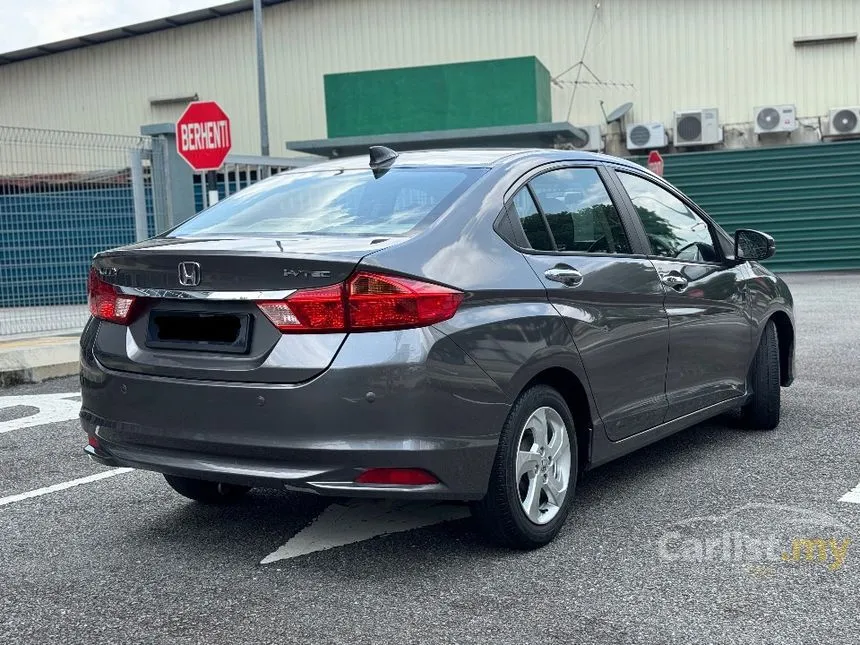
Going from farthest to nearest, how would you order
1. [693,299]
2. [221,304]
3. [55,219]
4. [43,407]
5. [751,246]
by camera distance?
[55,219] < [43,407] < [751,246] < [693,299] < [221,304]

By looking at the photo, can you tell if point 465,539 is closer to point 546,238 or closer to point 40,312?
point 546,238

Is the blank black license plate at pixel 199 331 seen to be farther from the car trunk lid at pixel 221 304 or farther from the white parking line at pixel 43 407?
the white parking line at pixel 43 407

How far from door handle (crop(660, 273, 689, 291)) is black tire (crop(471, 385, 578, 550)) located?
1.21 meters

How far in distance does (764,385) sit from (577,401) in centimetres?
219

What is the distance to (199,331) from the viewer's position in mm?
3988

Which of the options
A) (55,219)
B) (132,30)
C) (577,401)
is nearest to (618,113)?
(132,30)

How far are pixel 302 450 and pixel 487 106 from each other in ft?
66.2

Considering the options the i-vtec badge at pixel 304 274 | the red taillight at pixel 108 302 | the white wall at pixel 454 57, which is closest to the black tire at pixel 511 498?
the i-vtec badge at pixel 304 274

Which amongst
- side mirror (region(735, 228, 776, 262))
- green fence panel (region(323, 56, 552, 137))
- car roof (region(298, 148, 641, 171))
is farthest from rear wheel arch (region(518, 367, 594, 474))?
green fence panel (region(323, 56, 552, 137))

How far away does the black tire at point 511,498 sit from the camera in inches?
161

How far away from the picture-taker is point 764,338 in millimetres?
6438

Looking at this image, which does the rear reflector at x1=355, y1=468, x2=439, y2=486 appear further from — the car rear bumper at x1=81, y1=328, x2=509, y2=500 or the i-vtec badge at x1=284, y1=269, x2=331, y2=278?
the i-vtec badge at x1=284, y1=269, x2=331, y2=278

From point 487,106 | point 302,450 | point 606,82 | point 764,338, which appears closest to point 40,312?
point 764,338

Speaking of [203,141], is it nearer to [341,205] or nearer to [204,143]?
[204,143]
